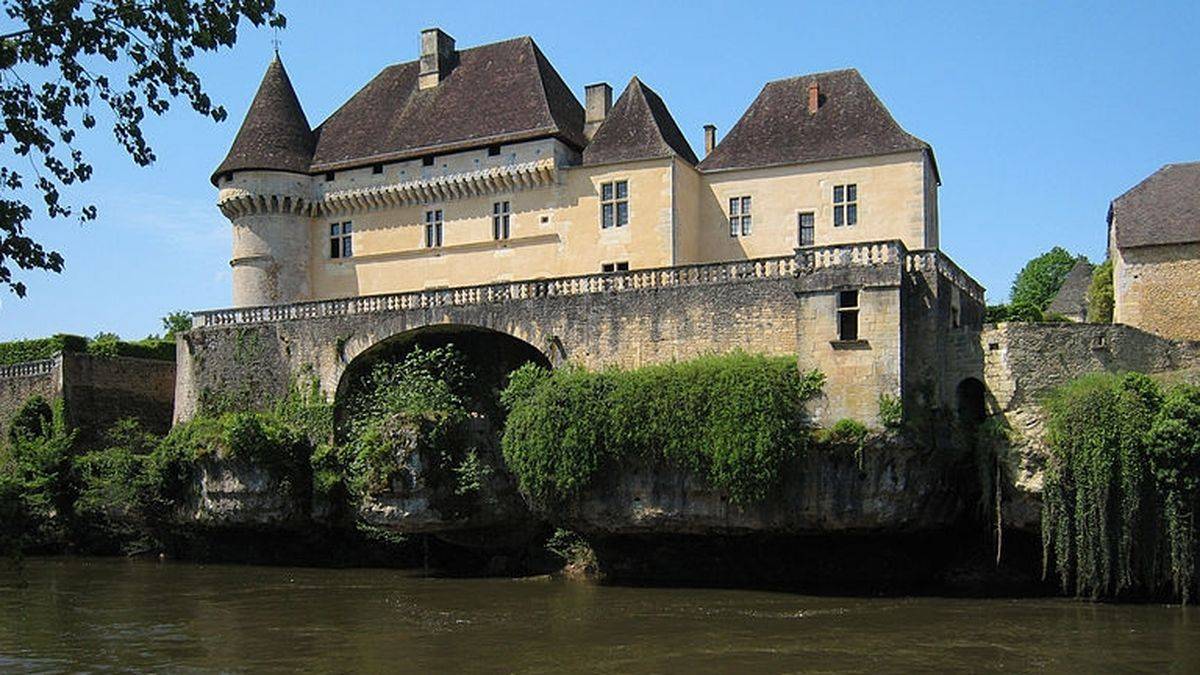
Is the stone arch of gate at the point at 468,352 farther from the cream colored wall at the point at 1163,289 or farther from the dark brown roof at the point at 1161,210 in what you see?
the dark brown roof at the point at 1161,210

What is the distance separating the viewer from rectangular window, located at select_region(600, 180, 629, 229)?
1240 inches

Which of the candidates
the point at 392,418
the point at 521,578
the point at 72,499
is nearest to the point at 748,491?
the point at 521,578

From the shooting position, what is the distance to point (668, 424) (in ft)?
79.3

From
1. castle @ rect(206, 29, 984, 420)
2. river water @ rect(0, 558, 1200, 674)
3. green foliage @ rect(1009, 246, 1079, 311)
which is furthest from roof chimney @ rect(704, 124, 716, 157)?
green foliage @ rect(1009, 246, 1079, 311)

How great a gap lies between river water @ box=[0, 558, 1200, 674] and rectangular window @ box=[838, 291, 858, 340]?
513cm

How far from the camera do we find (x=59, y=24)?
28.4 ft

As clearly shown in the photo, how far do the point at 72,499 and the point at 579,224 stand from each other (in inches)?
675

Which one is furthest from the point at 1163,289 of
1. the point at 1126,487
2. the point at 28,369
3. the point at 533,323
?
the point at 28,369

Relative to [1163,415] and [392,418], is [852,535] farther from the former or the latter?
[392,418]

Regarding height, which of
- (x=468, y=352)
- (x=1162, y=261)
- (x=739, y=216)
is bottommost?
(x=468, y=352)

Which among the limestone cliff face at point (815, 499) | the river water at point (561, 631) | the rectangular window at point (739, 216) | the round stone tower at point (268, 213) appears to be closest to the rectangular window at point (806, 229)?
the rectangular window at point (739, 216)

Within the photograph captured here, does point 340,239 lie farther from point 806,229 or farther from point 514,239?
point 806,229

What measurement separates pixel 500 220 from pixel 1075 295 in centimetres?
2654

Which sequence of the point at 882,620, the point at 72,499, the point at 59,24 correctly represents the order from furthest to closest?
the point at 72,499, the point at 882,620, the point at 59,24
